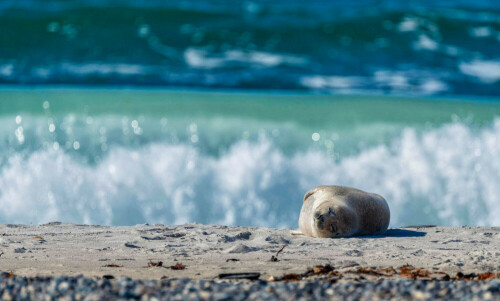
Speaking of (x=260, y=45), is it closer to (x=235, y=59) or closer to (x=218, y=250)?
(x=235, y=59)

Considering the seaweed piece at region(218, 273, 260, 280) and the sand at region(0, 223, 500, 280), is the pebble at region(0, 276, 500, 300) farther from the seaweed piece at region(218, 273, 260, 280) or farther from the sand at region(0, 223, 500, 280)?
the sand at region(0, 223, 500, 280)

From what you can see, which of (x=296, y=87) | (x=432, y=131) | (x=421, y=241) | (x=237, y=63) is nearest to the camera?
(x=421, y=241)

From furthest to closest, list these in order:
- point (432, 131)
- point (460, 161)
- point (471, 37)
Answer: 1. point (471, 37)
2. point (432, 131)
3. point (460, 161)

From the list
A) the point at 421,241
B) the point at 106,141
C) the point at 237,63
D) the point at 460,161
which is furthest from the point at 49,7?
the point at 421,241

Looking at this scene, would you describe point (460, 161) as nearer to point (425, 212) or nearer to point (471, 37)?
point (425, 212)

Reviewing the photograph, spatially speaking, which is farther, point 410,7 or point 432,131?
point 410,7

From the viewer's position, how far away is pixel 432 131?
10.5m

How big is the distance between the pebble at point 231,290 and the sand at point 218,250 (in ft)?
1.54

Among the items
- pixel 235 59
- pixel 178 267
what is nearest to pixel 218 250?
pixel 178 267

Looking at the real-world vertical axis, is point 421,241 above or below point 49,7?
below

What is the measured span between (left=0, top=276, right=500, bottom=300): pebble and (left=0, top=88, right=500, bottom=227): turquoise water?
534 cm

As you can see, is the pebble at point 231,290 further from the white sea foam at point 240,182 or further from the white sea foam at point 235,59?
the white sea foam at point 235,59

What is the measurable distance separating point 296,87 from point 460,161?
4.64 meters

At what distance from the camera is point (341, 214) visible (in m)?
5.57
